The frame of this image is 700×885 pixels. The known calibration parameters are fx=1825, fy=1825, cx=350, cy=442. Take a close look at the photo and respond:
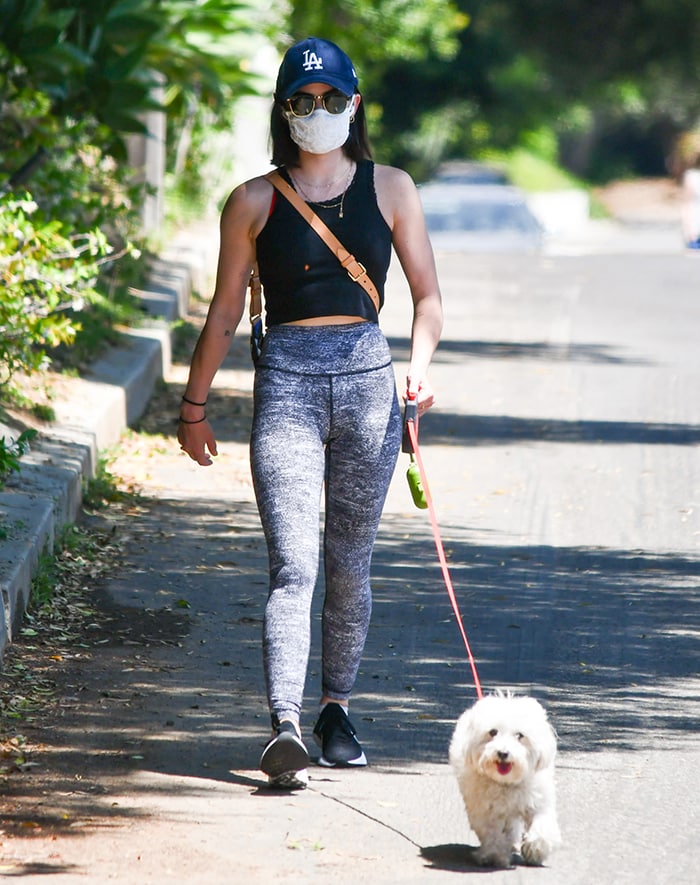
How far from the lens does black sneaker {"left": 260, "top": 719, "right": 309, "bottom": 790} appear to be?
4969mm

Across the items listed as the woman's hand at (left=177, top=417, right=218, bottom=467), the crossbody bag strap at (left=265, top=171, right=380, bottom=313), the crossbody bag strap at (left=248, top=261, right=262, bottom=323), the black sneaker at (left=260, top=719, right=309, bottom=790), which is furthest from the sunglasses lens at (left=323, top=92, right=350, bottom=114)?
the black sneaker at (left=260, top=719, right=309, bottom=790)

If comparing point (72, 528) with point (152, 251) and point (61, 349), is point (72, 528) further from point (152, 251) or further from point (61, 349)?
point (152, 251)

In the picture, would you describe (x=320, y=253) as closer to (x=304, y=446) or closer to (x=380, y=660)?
(x=304, y=446)

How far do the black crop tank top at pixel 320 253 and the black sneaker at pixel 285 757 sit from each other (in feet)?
3.80

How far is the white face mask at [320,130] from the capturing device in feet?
16.8

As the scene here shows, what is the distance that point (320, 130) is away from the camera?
5121mm

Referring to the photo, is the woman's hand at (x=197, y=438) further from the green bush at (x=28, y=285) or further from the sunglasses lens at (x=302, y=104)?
the green bush at (x=28, y=285)

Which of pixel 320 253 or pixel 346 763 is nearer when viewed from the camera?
pixel 320 253

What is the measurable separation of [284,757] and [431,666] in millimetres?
1584

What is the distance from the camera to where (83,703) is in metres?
5.98

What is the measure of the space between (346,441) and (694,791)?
1430 millimetres

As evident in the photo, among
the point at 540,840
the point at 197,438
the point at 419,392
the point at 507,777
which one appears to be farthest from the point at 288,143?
the point at 540,840

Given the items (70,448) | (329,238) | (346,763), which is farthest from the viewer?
(70,448)

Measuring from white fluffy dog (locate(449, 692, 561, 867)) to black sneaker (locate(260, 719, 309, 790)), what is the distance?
549mm
